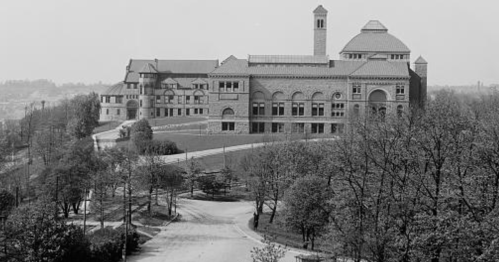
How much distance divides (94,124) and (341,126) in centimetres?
3588

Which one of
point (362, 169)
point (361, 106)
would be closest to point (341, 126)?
point (361, 106)

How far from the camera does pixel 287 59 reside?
3282 inches

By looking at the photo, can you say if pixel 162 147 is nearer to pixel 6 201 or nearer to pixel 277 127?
pixel 277 127

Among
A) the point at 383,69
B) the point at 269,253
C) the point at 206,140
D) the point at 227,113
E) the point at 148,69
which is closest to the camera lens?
the point at 269,253

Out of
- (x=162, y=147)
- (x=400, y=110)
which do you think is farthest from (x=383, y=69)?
(x=162, y=147)

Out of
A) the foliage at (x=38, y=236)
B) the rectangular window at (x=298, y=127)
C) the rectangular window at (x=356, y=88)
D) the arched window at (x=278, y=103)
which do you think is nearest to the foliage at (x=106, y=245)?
the foliage at (x=38, y=236)

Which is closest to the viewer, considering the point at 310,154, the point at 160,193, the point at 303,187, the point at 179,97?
the point at 303,187

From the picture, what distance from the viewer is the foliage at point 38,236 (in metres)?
28.9

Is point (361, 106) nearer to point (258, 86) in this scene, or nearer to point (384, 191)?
point (258, 86)

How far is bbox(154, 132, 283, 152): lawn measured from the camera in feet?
238

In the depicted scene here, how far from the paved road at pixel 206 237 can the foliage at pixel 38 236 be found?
6.43 meters

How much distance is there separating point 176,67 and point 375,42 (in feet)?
118

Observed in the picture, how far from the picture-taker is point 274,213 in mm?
46750

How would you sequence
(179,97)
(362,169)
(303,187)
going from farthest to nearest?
(179,97) < (303,187) < (362,169)
